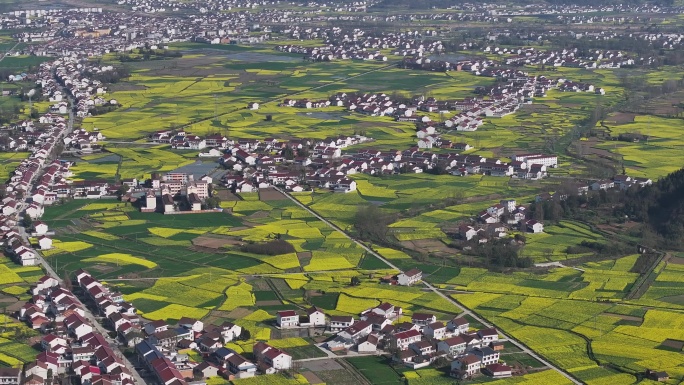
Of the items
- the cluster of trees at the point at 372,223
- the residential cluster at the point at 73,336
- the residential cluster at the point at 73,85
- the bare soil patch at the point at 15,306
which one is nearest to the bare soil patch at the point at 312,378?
the residential cluster at the point at 73,336

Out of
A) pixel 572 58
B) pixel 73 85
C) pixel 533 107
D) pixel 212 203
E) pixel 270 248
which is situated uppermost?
pixel 270 248

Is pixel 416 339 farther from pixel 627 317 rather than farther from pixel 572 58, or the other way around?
pixel 572 58

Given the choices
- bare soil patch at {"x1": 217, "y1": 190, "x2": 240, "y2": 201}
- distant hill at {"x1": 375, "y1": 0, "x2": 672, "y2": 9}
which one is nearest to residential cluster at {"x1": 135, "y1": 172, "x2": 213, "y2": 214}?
bare soil patch at {"x1": 217, "y1": 190, "x2": 240, "y2": 201}

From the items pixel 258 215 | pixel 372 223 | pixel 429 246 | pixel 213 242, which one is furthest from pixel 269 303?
pixel 258 215

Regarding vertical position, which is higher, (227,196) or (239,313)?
(239,313)

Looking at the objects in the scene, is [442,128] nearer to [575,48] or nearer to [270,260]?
[270,260]

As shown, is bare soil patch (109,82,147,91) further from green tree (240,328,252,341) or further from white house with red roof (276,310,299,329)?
green tree (240,328,252,341)
